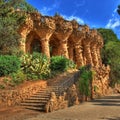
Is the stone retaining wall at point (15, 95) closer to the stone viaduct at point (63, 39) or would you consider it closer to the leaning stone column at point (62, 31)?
the stone viaduct at point (63, 39)

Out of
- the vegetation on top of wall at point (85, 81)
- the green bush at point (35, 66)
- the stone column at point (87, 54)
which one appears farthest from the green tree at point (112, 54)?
the green bush at point (35, 66)

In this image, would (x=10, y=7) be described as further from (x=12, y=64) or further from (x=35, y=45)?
(x=35, y=45)

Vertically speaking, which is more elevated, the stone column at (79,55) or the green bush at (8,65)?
the stone column at (79,55)

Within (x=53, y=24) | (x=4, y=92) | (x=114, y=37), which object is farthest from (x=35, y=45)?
(x=114, y=37)

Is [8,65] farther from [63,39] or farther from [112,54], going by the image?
[112,54]

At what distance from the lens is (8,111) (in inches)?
675

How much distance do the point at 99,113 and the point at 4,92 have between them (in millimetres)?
7116

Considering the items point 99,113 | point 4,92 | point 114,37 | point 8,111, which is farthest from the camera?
point 114,37

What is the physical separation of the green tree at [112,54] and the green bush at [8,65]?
10.8 meters

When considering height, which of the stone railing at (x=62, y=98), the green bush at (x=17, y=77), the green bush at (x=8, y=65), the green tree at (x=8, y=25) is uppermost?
the green tree at (x=8, y=25)

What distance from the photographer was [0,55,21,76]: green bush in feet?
75.3

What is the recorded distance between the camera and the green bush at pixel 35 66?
24666mm

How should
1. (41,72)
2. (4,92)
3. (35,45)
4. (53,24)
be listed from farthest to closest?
(35,45), (53,24), (41,72), (4,92)

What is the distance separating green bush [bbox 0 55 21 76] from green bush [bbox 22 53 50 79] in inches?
51.5
